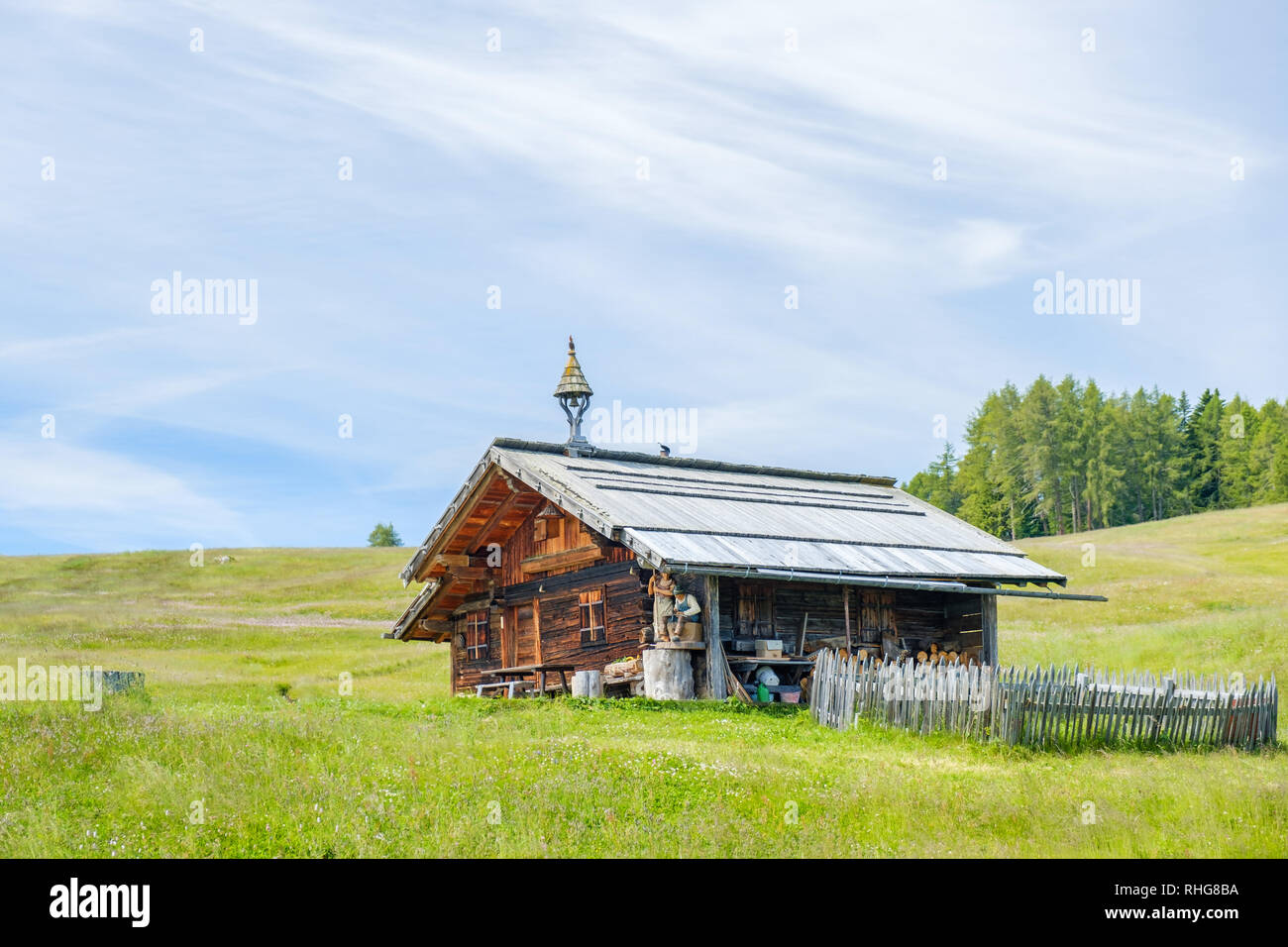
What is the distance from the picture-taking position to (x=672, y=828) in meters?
13.1

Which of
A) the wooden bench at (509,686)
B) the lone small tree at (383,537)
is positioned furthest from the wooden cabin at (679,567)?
the lone small tree at (383,537)

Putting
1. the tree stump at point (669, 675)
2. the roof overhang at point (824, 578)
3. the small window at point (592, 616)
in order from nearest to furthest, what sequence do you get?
the roof overhang at point (824, 578), the tree stump at point (669, 675), the small window at point (592, 616)

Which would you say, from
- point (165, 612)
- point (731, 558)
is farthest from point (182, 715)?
point (165, 612)

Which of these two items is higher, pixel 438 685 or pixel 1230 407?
pixel 1230 407

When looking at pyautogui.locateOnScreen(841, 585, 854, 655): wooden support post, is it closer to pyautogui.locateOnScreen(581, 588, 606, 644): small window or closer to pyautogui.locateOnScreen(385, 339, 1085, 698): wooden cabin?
pyautogui.locateOnScreen(385, 339, 1085, 698): wooden cabin

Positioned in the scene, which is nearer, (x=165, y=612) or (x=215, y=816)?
(x=215, y=816)

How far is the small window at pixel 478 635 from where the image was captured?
31312 millimetres

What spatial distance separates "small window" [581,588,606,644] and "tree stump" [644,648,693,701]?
113 inches

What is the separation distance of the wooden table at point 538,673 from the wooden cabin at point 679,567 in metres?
0.47

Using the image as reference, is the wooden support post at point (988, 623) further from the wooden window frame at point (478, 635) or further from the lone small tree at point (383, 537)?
the lone small tree at point (383, 537)

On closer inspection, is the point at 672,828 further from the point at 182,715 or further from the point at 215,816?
the point at 182,715
